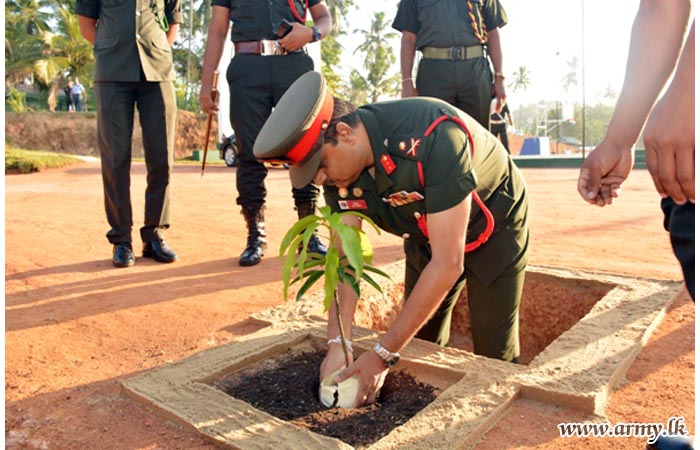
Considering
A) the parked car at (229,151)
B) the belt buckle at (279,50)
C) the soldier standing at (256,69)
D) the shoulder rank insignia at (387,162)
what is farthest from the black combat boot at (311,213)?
the parked car at (229,151)

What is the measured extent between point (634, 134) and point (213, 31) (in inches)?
116

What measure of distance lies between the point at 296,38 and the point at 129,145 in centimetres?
120

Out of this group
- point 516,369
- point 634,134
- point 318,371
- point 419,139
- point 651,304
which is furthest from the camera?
point 651,304

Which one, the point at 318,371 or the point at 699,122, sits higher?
Result: the point at 699,122

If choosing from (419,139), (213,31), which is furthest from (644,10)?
(213,31)

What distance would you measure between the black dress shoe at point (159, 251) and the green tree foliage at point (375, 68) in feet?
115

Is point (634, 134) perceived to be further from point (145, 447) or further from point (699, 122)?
point (145, 447)

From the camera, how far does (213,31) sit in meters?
3.70

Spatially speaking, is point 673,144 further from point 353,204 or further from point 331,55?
point 331,55

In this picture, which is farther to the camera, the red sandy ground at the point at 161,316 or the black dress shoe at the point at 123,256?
the black dress shoe at the point at 123,256

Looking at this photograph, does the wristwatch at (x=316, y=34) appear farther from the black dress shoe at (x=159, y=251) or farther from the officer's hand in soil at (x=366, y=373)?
the officer's hand in soil at (x=366, y=373)

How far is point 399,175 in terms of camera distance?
A: 1.97 m

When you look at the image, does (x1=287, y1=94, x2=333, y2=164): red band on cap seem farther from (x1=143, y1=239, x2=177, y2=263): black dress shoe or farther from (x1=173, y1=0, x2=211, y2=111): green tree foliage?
(x1=173, y1=0, x2=211, y2=111): green tree foliage

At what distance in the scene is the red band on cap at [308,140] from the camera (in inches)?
70.3
